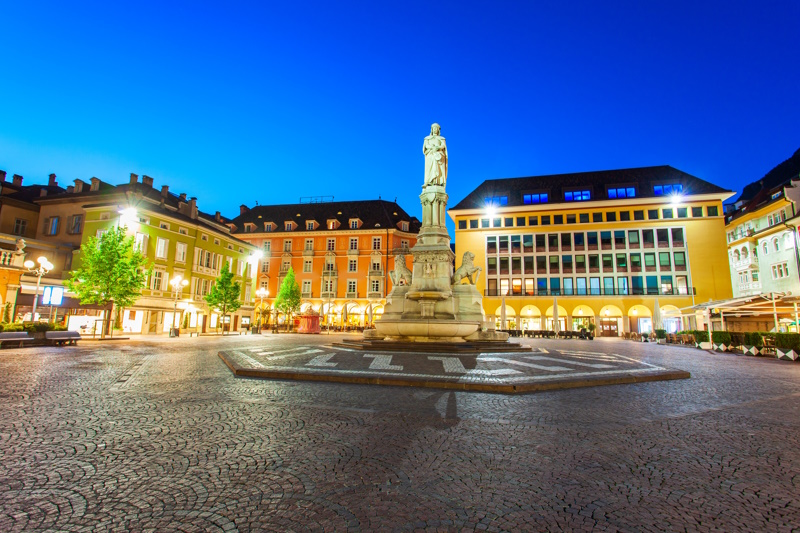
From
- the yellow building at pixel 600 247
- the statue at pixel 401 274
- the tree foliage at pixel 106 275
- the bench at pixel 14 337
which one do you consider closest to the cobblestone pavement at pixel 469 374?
the statue at pixel 401 274

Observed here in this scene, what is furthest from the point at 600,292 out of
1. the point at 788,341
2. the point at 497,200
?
the point at 788,341

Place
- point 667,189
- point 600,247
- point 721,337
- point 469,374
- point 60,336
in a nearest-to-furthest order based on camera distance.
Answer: point 469,374 < point 60,336 < point 721,337 < point 667,189 < point 600,247

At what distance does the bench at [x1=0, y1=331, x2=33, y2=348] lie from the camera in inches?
713

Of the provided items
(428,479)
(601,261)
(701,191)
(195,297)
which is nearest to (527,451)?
(428,479)

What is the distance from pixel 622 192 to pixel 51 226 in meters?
69.5

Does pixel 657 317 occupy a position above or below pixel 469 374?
above

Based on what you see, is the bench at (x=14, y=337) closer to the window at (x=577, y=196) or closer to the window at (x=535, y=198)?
the window at (x=535, y=198)

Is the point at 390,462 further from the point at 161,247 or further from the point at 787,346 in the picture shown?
the point at 161,247

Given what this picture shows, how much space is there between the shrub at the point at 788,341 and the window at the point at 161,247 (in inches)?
1875

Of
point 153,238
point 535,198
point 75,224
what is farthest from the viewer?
point 535,198

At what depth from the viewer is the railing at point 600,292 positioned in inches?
2105

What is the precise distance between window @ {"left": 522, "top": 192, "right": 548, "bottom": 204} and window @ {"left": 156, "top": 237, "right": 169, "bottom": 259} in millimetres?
47412

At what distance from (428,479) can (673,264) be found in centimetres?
6202

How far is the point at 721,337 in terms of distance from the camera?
25688 millimetres
